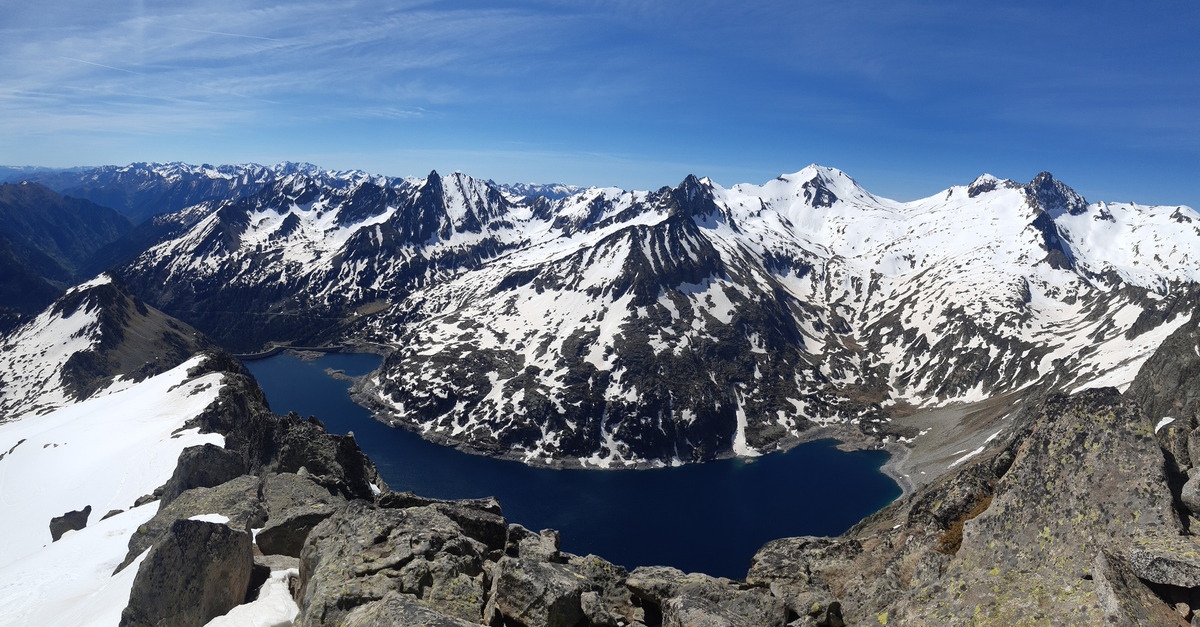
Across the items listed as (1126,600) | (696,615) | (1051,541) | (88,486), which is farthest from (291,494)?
(88,486)

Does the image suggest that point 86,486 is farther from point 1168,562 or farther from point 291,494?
point 1168,562

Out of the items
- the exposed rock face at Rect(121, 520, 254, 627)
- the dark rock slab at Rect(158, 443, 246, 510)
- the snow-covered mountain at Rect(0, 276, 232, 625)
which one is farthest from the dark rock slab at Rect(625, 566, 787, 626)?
the dark rock slab at Rect(158, 443, 246, 510)

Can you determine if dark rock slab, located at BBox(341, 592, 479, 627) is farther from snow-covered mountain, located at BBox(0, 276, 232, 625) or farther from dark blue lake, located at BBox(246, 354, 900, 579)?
dark blue lake, located at BBox(246, 354, 900, 579)

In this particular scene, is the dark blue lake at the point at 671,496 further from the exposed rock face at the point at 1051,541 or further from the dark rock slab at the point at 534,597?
the dark rock slab at the point at 534,597

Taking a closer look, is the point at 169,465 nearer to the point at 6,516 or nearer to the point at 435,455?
the point at 6,516

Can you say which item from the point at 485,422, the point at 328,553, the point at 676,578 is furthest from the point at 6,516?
the point at 485,422

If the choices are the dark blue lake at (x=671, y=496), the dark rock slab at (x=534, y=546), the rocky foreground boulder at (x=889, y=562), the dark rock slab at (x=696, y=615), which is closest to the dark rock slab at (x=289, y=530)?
the rocky foreground boulder at (x=889, y=562)
